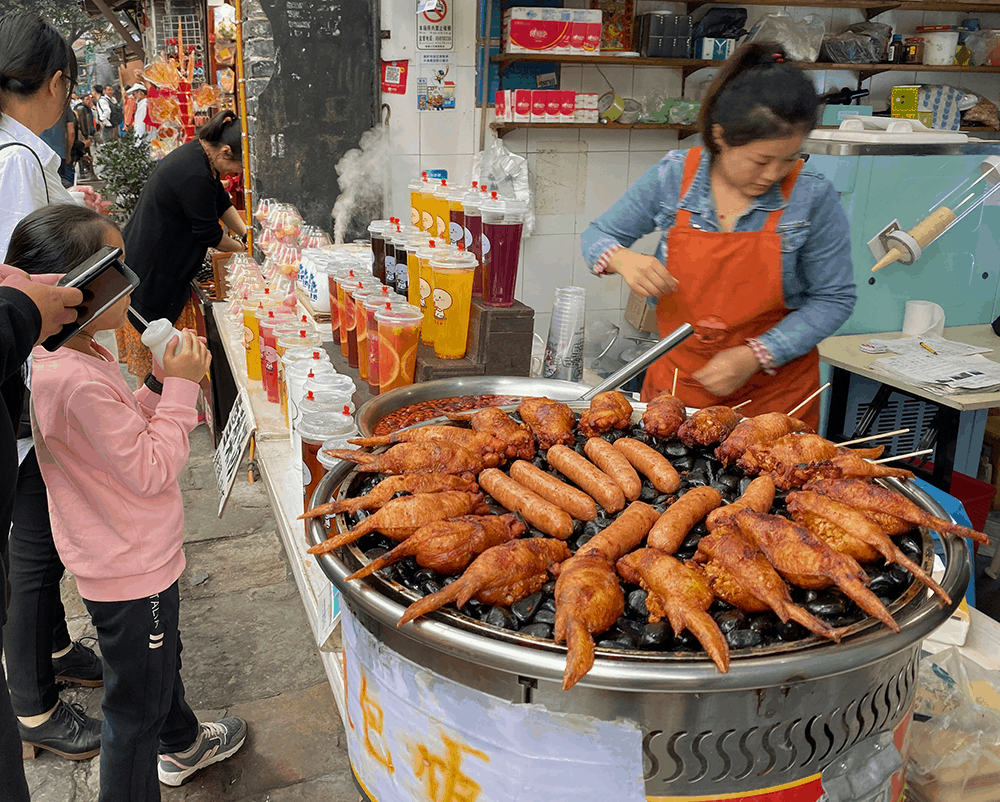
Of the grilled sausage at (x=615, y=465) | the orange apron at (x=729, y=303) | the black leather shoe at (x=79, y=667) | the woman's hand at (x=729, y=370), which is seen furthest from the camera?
the black leather shoe at (x=79, y=667)

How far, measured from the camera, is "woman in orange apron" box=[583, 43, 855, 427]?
2244 millimetres

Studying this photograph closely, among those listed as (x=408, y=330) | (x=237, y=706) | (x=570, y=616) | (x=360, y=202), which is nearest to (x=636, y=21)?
(x=360, y=202)

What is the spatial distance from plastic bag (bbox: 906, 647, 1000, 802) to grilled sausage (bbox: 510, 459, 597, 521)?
2.94ft

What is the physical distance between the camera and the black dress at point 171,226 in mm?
4434

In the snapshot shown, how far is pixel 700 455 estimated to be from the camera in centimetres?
190

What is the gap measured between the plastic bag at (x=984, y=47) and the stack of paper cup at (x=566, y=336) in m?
4.75

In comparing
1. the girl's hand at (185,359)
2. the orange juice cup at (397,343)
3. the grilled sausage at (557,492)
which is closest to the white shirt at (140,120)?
the orange juice cup at (397,343)

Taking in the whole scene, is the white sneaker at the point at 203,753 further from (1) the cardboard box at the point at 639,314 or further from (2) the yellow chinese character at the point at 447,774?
(1) the cardboard box at the point at 639,314

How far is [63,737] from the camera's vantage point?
2.81 metres

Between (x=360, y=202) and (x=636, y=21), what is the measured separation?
2253mm

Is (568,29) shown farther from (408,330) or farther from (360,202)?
(408,330)

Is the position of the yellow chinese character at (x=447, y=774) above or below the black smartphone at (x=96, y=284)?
below

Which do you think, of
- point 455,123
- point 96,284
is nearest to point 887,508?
point 96,284

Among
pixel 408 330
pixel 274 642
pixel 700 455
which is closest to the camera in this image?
pixel 700 455
